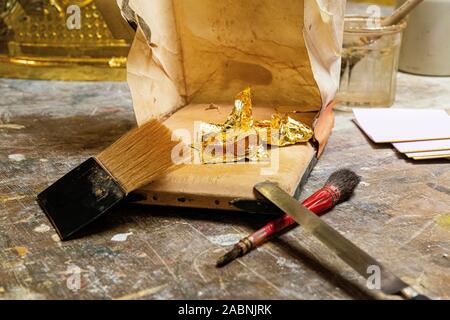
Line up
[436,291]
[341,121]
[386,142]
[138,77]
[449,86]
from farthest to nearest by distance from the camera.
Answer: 1. [449,86]
2. [341,121]
3. [386,142]
4. [138,77]
5. [436,291]

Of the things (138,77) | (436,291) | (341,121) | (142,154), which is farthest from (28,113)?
(436,291)

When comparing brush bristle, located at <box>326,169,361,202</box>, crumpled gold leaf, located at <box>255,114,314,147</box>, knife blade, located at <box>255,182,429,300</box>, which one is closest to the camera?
knife blade, located at <box>255,182,429,300</box>

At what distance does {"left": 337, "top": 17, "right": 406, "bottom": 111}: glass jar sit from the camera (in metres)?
1.17

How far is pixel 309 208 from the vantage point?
27.7 inches

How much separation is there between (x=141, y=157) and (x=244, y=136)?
18cm

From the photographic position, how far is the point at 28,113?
1.15 meters

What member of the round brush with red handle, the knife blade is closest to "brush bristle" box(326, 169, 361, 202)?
the round brush with red handle

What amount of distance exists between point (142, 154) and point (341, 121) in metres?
0.51

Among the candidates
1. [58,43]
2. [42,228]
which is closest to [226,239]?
[42,228]

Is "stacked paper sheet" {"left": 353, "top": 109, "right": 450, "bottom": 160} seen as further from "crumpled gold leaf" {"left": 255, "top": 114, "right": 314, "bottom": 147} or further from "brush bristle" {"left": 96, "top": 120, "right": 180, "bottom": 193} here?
"brush bristle" {"left": 96, "top": 120, "right": 180, "bottom": 193}

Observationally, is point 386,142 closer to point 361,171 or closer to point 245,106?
point 361,171

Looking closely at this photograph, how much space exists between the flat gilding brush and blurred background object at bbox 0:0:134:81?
27.3 inches

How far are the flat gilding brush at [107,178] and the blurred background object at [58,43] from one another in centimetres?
69

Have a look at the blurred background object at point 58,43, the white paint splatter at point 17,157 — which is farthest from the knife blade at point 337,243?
the blurred background object at point 58,43
